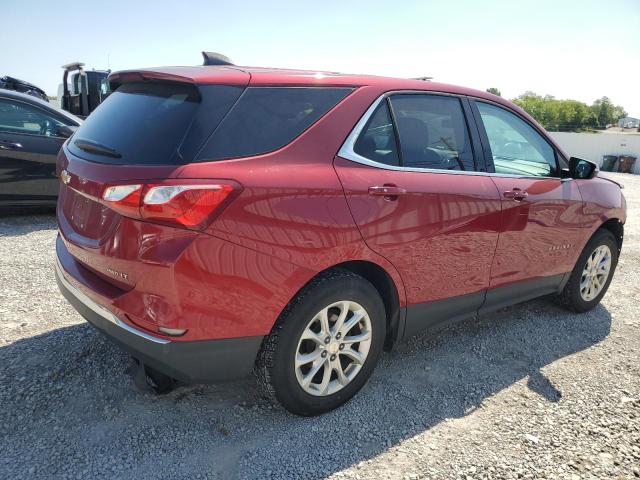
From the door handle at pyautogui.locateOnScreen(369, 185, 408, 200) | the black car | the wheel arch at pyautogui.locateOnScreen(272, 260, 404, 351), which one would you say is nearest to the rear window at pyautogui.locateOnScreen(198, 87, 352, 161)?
the door handle at pyautogui.locateOnScreen(369, 185, 408, 200)

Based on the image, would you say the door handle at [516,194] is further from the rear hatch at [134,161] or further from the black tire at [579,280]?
the rear hatch at [134,161]

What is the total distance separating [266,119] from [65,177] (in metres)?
1.13

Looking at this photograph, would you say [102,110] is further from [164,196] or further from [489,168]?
[489,168]

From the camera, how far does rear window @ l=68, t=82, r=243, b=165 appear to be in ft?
6.86

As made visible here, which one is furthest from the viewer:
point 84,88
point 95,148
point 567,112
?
point 567,112

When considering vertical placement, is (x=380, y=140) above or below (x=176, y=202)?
above

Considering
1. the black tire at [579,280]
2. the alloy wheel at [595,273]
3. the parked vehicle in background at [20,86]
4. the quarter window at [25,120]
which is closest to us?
the black tire at [579,280]

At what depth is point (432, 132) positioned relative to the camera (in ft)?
9.77

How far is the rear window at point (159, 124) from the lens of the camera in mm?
2090

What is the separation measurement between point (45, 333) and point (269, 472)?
1964 millimetres

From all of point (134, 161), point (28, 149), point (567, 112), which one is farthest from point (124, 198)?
point (567, 112)

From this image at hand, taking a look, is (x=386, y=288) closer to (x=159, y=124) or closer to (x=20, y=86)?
(x=159, y=124)

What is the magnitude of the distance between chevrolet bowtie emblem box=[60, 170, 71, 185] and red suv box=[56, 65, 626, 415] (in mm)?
23

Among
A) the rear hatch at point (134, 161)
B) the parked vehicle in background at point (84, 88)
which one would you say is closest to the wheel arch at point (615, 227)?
the rear hatch at point (134, 161)
